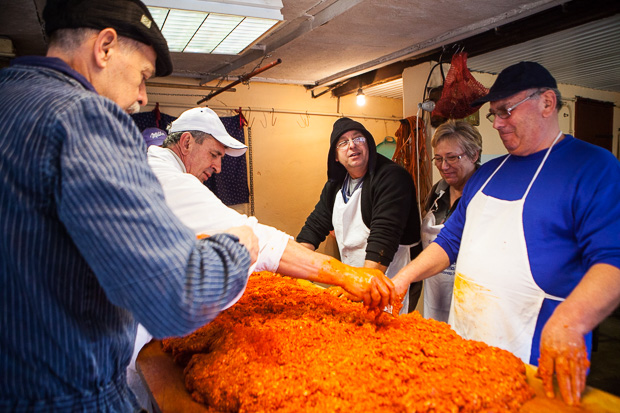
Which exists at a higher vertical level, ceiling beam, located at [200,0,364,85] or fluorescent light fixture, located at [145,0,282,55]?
ceiling beam, located at [200,0,364,85]

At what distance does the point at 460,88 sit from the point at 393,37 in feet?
3.84

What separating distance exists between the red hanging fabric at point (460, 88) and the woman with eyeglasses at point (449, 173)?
2.99 ft

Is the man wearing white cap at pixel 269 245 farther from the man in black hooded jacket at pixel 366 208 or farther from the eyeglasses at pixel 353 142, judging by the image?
the eyeglasses at pixel 353 142

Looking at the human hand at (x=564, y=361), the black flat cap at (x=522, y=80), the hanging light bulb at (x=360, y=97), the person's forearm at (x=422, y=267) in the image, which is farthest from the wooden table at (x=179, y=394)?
the hanging light bulb at (x=360, y=97)

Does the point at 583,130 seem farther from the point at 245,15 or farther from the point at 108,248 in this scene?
the point at 108,248

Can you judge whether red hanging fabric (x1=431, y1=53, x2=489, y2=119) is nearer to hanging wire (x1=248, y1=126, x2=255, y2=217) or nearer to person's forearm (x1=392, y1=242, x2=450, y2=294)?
person's forearm (x1=392, y1=242, x2=450, y2=294)

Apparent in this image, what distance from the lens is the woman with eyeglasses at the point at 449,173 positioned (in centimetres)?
300

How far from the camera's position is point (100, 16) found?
40.8 inches

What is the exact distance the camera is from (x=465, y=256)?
2121 mm

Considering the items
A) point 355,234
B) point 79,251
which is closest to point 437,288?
point 355,234

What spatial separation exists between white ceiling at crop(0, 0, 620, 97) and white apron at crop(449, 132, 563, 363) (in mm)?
2445

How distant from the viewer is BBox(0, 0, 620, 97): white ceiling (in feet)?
11.8

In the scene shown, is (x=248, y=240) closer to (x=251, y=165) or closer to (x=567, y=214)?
(x=567, y=214)

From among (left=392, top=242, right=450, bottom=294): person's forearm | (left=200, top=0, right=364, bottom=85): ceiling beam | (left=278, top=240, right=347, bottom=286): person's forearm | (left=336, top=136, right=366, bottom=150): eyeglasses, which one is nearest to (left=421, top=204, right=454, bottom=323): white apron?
(left=392, top=242, right=450, bottom=294): person's forearm
